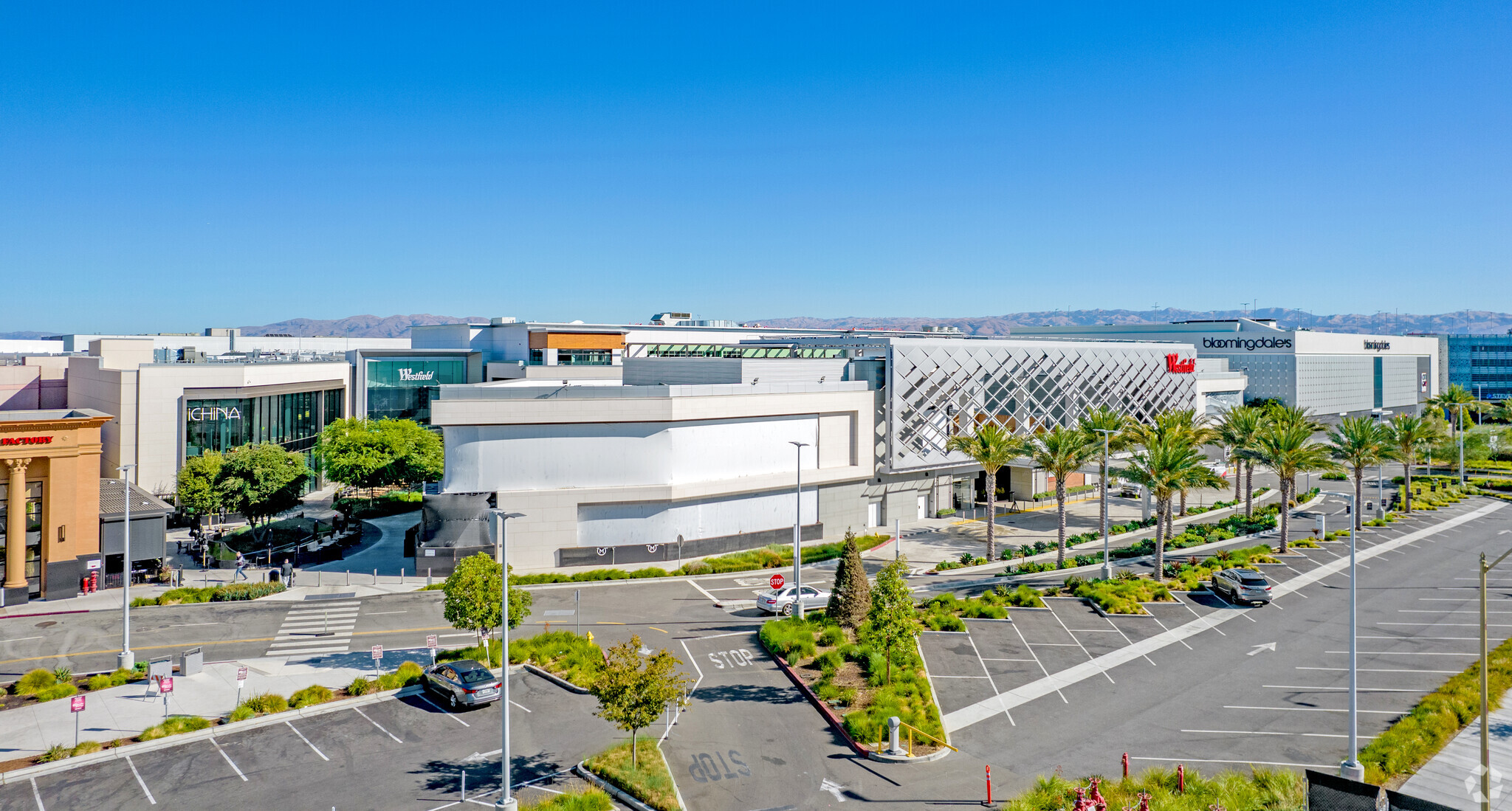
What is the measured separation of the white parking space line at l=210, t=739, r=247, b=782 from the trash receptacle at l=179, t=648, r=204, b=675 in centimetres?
694

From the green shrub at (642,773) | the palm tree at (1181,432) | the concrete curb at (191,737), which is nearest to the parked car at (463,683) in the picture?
the concrete curb at (191,737)

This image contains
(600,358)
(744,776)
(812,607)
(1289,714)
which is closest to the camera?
(744,776)

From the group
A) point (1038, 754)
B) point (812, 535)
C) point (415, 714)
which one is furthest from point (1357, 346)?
point (415, 714)

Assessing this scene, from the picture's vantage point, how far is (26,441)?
40.3 metres

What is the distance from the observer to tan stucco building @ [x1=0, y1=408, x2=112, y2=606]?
1581 inches

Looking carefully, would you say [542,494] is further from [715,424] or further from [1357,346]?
[1357,346]

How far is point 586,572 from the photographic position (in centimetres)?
4594

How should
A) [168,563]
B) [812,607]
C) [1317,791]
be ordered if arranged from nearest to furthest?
[1317,791]
[812,607]
[168,563]

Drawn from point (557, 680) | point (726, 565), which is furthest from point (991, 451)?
point (557, 680)

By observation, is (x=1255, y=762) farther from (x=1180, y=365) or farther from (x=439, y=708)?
(x=1180, y=365)

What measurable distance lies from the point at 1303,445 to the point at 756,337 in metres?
75.0

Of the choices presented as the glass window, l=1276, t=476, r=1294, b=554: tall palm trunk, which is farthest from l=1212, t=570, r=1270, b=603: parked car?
the glass window

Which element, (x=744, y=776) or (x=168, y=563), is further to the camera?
(x=168, y=563)

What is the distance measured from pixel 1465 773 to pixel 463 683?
28.7 meters
